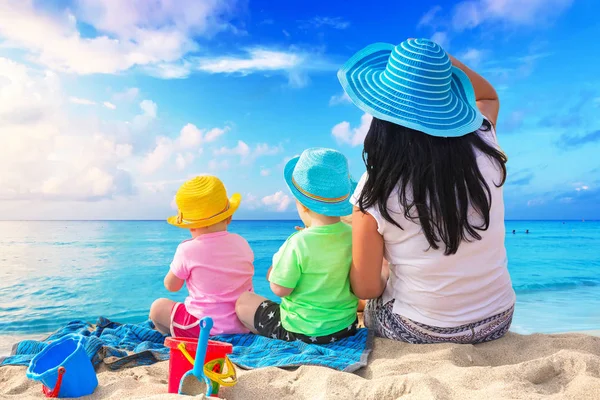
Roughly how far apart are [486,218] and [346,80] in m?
1.00

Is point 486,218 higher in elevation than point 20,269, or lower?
higher

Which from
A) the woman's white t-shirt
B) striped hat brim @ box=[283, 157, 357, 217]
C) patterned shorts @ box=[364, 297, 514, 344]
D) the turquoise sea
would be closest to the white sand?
patterned shorts @ box=[364, 297, 514, 344]

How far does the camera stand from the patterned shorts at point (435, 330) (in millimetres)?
2721

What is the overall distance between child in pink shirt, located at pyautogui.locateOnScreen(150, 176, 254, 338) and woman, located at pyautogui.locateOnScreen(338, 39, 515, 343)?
946 millimetres

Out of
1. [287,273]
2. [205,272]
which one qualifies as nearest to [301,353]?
[287,273]

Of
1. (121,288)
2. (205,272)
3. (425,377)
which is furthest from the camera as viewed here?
(121,288)

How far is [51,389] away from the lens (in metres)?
2.20

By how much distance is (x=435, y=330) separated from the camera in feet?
8.89

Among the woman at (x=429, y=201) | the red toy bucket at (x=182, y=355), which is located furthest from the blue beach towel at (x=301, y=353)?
the red toy bucket at (x=182, y=355)

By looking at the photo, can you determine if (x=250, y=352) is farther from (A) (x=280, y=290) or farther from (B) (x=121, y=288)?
(B) (x=121, y=288)

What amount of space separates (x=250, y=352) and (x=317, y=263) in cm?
62

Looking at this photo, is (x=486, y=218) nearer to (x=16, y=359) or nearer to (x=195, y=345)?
(x=195, y=345)

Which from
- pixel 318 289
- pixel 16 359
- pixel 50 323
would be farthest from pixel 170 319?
pixel 50 323

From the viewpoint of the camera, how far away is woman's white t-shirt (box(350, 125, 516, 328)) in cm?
254
